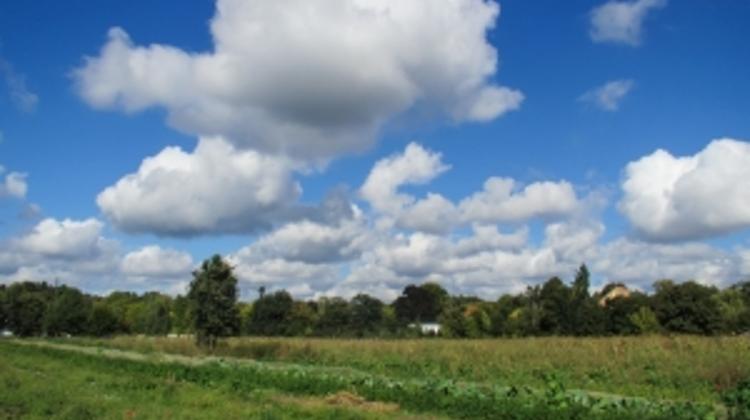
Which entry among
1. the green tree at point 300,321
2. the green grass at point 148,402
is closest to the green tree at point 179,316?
the green tree at point 300,321

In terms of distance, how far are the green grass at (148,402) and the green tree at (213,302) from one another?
17.0 metres

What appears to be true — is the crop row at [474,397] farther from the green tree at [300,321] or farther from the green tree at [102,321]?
the green tree at [102,321]

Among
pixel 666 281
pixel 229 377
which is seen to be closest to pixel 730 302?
pixel 666 281

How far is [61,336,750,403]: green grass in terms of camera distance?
24344mm

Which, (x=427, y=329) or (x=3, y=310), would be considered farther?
(x=3, y=310)

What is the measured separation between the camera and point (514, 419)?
54.9 feet

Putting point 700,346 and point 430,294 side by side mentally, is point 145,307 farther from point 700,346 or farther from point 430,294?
point 700,346

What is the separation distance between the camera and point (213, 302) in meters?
46.2

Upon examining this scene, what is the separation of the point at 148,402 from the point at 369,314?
90.2 meters

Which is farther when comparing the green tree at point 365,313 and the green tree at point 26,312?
the green tree at point 26,312

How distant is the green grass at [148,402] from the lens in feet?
55.2

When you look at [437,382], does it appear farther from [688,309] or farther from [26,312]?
[26,312]

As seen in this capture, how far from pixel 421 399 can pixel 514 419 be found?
11.7 feet

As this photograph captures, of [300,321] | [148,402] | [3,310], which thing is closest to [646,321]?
[300,321]
